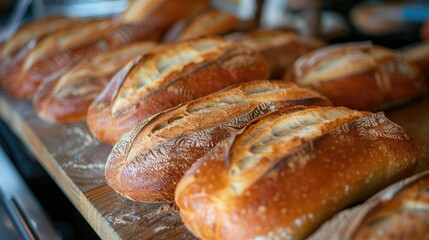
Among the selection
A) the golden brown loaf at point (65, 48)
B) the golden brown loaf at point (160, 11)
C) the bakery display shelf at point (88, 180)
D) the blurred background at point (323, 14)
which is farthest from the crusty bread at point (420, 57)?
the bakery display shelf at point (88, 180)

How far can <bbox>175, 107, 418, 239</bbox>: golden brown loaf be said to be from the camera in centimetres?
86

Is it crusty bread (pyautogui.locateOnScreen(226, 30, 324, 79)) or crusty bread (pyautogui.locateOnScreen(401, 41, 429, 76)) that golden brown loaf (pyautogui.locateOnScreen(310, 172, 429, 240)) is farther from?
crusty bread (pyautogui.locateOnScreen(401, 41, 429, 76))

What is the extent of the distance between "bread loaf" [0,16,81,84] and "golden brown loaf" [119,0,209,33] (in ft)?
1.13

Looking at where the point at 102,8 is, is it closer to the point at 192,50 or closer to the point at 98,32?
the point at 98,32

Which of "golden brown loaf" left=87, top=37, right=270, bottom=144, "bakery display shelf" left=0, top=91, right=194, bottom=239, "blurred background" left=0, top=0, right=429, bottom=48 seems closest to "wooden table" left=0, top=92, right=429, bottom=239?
"bakery display shelf" left=0, top=91, right=194, bottom=239

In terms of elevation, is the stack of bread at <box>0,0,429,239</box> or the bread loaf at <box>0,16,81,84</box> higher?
the bread loaf at <box>0,16,81,84</box>

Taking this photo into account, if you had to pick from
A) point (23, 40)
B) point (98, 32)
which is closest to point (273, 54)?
point (98, 32)

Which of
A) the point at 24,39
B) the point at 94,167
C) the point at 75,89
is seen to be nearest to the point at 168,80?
the point at 94,167

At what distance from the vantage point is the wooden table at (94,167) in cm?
111

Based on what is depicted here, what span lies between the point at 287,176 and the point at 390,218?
197mm

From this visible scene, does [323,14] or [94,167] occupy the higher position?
[94,167]

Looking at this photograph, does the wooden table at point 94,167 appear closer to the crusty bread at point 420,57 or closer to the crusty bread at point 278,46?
the crusty bread at point 420,57

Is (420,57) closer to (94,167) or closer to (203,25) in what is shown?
(203,25)

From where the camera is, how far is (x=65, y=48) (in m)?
2.14
